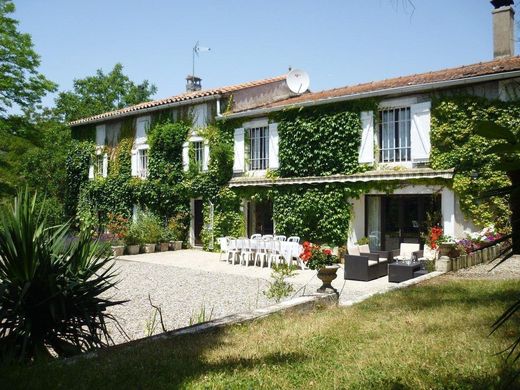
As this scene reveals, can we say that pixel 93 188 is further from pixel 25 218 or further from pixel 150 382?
pixel 150 382

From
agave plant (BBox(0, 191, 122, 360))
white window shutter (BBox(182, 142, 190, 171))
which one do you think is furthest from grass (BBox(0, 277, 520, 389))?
white window shutter (BBox(182, 142, 190, 171))

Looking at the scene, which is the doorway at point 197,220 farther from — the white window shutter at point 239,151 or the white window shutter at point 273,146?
the white window shutter at point 273,146

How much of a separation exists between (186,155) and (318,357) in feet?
53.0

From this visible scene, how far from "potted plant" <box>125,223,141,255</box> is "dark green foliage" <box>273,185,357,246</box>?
225 inches

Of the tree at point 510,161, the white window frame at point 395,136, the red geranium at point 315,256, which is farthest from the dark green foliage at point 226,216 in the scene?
the tree at point 510,161

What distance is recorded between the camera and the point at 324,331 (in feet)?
17.9

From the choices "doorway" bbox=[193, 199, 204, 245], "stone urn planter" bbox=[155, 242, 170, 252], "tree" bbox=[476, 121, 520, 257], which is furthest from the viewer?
"doorway" bbox=[193, 199, 204, 245]

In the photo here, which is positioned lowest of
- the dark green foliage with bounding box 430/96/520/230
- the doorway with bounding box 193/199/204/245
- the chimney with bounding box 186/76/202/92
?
the doorway with bounding box 193/199/204/245

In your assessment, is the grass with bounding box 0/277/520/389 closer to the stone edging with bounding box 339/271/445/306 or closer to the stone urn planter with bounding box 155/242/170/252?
the stone edging with bounding box 339/271/445/306

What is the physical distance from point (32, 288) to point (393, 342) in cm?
377

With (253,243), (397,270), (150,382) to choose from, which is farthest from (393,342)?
(253,243)

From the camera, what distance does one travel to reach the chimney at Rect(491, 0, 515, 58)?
14.6 m

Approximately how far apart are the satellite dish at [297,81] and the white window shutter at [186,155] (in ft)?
16.4

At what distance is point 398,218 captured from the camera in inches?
586
